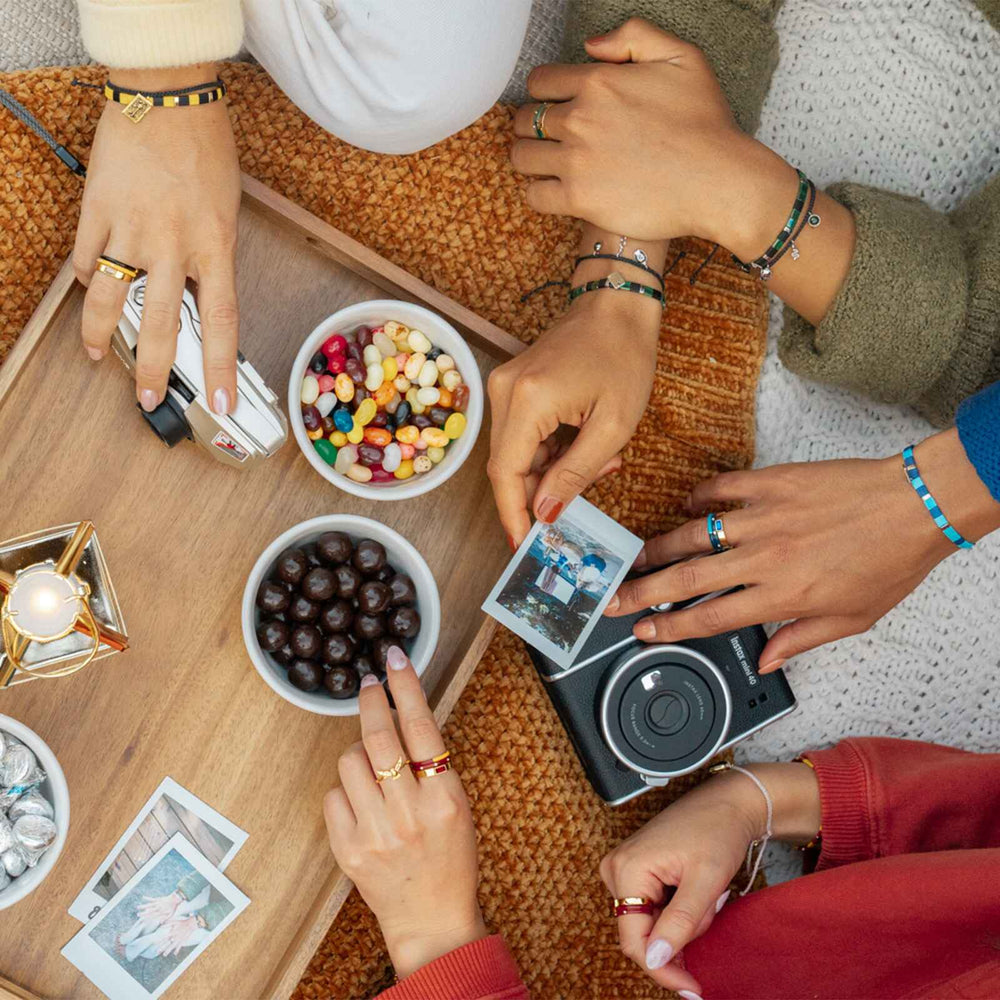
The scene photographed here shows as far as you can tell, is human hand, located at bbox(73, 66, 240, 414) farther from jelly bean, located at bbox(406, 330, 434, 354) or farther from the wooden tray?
jelly bean, located at bbox(406, 330, 434, 354)

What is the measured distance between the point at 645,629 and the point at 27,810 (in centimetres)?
57

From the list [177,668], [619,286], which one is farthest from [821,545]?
[177,668]

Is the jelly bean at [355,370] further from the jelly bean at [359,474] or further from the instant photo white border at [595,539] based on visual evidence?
the instant photo white border at [595,539]

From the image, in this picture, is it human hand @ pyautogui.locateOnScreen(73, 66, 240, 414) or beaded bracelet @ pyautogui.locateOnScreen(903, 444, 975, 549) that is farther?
beaded bracelet @ pyautogui.locateOnScreen(903, 444, 975, 549)

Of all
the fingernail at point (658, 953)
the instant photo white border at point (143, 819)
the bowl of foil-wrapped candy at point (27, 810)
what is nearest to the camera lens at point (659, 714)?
the fingernail at point (658, 953)

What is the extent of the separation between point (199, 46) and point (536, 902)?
90cm

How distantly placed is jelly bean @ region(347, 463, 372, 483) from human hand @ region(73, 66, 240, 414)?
13cm

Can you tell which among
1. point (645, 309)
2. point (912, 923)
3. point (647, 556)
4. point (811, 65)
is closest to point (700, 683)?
point (647, 556)

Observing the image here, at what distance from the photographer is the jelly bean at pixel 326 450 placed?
95cm

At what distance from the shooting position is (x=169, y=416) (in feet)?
2.96

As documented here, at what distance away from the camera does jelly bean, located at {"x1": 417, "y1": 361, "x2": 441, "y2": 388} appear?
3.14ft

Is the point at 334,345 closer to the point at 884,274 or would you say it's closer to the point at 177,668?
the point at 177,668

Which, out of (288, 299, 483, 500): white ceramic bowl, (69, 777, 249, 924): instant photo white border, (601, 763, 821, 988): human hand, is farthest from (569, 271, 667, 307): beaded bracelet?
(69, 777, 249, 924): instant photo white border

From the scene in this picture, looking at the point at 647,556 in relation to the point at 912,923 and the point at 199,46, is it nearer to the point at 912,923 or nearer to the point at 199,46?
the point at 912,923
